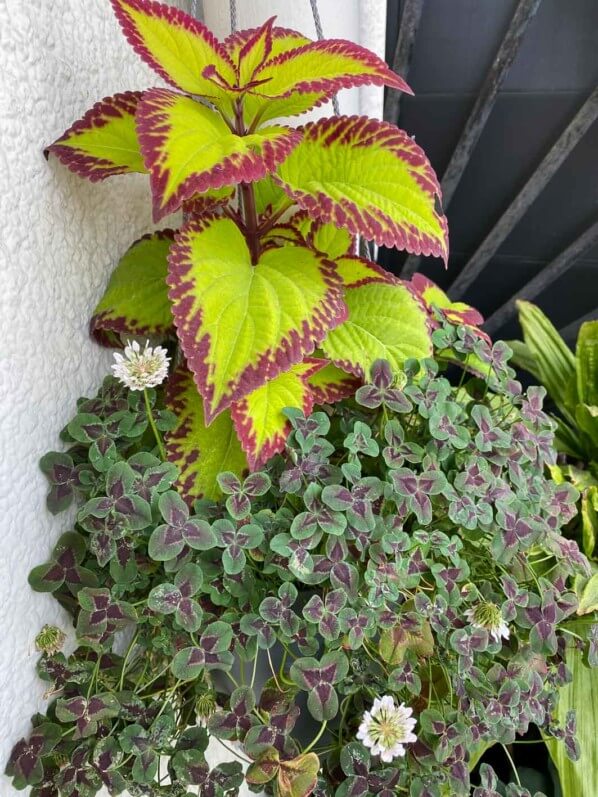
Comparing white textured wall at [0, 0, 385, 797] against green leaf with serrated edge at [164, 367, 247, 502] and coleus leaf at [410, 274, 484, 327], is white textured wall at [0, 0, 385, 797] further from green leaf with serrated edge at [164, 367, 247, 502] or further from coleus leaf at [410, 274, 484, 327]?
coleus leaf at [410, 274, 484, 327]

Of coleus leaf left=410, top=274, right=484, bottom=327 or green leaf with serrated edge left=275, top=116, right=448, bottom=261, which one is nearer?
green leaf with serrated edge left=275, top=116, right=448, bottom=261

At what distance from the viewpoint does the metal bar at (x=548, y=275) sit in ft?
5.09

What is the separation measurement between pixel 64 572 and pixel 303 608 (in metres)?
0.22

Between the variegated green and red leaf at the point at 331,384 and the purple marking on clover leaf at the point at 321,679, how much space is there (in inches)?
9.9

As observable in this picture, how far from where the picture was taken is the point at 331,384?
2.13ft

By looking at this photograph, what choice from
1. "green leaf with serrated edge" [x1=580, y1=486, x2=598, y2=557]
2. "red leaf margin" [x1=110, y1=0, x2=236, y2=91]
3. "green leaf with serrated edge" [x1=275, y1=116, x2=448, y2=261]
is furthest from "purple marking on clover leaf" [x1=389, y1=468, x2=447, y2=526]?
"green leaf with serrated edge" [x1=580, y1=486, x2=598, y2=557]

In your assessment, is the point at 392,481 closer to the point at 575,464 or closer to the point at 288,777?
the point at 288,777

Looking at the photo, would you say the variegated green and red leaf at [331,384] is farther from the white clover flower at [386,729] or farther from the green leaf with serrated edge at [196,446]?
the white clover flower at [386,729]

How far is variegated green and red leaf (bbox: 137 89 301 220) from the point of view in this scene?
463 millimetres

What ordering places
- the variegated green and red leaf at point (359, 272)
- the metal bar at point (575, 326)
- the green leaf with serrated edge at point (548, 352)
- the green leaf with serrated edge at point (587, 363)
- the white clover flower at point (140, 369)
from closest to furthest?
the white clover flower at point (140, 369) → the variegated green and red leaf at point (359, 272) → the green leaf with serrated edge at point (587, 363) → the green leaf with serrated edge at point (548, 352) → the metal bar at point (575, 326)

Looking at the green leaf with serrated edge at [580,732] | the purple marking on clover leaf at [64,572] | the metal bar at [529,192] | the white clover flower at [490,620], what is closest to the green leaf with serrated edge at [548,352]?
the metal bar at [529,192]

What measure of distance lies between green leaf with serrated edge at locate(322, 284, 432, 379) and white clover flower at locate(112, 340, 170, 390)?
17 centimetres

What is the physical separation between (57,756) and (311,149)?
622 mm

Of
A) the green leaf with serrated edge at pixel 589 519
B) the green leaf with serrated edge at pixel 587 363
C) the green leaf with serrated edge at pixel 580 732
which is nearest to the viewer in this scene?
the green leaf with serrated edge at pixel 580 732
